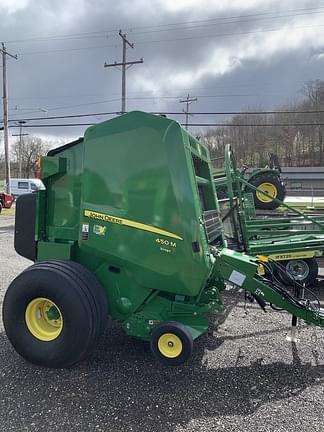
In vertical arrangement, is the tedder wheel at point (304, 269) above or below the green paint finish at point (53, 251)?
below

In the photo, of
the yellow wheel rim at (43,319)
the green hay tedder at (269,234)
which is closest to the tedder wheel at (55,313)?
the yellow wheel rim at (43,319)

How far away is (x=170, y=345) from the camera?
9.71 feet

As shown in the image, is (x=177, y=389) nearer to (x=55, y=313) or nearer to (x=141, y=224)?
(x=55, y=313)

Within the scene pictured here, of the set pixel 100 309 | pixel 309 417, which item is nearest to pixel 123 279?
pixel 100 309

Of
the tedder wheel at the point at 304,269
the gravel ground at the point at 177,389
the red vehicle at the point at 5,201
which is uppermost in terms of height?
the red vehicle at the point at 5,201

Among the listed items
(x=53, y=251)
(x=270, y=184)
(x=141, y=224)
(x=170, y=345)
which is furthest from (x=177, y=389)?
(x=270, y=184)

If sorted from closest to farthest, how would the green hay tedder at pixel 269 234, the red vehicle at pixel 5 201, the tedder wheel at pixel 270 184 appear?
the green hay tedder at pixel 269 234 < the tedder wheel at pixel 270 184 < the red vehicle at pixel 5 201

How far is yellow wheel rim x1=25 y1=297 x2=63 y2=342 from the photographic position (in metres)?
3.18

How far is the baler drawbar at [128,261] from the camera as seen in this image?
2988 mm

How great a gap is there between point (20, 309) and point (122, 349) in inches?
40.6

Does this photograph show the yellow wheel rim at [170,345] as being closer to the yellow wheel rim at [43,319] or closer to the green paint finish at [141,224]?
the green paint finish at [141,224]

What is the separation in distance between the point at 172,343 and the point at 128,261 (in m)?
0.75

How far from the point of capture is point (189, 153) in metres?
3.15

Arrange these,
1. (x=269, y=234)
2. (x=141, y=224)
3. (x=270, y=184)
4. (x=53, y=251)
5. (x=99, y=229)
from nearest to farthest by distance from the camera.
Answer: (x=141, y=224)
(x=99, y=229)
(x=53, y=251)
(x=269, y=234)
(x=270, y=184)
